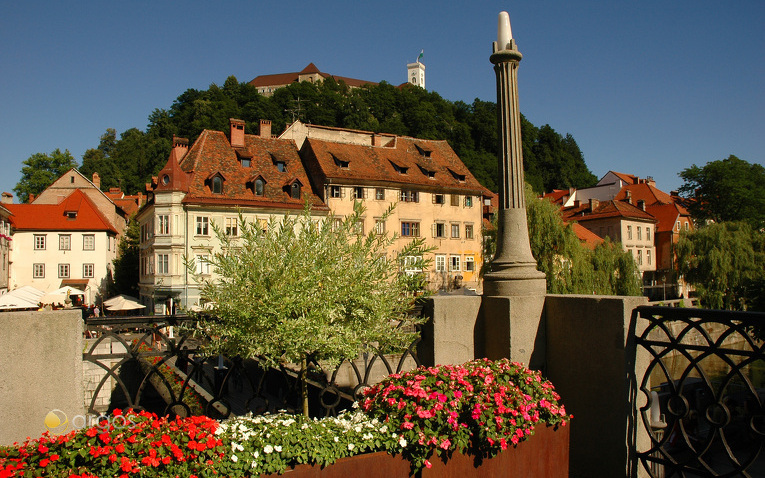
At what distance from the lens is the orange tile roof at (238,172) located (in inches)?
1267

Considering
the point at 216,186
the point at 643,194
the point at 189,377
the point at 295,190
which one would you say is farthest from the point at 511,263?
the point at 643,194

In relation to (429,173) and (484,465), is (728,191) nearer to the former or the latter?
(429,173)

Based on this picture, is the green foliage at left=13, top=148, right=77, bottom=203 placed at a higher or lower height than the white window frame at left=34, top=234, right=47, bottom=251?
higher

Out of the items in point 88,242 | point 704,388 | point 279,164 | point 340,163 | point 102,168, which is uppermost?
point 102,168

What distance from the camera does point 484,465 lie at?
4.00 meters

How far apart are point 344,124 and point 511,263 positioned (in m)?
80.8

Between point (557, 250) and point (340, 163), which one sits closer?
point (557, 250)

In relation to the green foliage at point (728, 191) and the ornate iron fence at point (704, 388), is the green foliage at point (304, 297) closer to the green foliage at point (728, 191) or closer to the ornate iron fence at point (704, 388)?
the ornate iron fence at point (704, 388)

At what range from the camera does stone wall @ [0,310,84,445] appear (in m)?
4.06

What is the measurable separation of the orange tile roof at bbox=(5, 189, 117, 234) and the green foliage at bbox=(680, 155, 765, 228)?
178ft

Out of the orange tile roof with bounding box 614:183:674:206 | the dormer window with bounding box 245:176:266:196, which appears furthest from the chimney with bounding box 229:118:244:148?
the orange tile roof with bounding box 614:183:674:206

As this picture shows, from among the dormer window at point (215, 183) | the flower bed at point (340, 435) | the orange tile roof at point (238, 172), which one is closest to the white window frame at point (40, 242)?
the orange tile roof at point (238, 172)

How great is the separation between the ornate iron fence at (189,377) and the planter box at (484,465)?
50.2 inches

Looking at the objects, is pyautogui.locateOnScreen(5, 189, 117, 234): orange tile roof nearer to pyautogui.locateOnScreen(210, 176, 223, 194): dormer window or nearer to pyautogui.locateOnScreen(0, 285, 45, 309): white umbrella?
pyautogui.locateOnScreen(210, 176, 223, 194): dormer window
